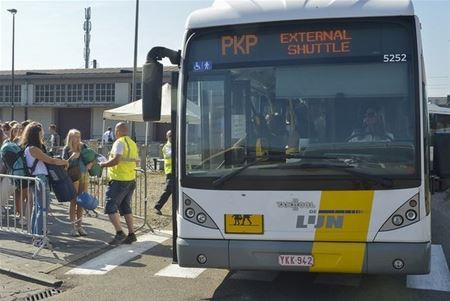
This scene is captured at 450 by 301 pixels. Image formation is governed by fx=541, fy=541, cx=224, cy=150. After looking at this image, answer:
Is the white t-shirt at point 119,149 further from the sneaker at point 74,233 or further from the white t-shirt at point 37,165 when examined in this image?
the sneaker at point 74,233

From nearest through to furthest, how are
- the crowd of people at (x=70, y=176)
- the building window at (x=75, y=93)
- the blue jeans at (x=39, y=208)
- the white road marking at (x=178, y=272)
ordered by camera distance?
the white road marking at (x=178, y=272)
the blue jeans at (x=39, y=208)
the crowd of people at (x=70, y=176)
the building window at (x=75, y=93)

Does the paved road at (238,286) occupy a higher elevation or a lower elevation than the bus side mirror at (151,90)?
lower

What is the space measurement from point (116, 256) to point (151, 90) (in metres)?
3.02

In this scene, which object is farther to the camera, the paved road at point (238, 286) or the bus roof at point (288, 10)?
the paved road at point (238, 286)

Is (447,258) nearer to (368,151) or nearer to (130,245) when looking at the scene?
(368,151)

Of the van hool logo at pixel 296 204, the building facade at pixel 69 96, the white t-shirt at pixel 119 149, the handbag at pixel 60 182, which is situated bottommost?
the van hool logo at pixel 296 204

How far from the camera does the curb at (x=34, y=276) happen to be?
6.15 m

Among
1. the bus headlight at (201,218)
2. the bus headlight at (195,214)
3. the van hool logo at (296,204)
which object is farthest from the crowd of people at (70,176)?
the van hool logo at (296,204)

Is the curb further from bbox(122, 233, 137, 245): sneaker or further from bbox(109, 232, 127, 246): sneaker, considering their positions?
bbox(122, 233, 137, 245): sneaker

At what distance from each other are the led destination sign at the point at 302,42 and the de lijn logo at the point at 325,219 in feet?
4.82

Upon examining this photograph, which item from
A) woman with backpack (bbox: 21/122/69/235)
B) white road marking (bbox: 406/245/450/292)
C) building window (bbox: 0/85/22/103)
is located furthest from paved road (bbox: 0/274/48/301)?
building window (bbox: 0/85/22/103)

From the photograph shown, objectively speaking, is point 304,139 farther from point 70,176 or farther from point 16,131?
point 16,131

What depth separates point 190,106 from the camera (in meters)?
5.43

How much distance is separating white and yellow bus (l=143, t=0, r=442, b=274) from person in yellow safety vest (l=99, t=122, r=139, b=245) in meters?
2.77
